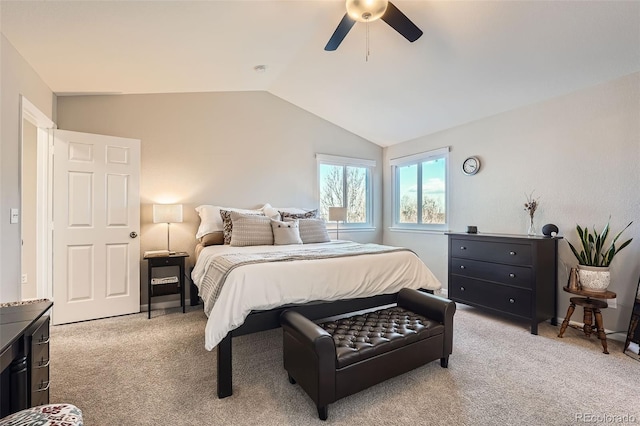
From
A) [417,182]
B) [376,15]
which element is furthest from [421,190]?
[376,15]

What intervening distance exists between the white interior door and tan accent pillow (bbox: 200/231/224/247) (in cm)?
76

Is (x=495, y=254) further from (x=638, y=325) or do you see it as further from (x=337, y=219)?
(x=337, y=219)

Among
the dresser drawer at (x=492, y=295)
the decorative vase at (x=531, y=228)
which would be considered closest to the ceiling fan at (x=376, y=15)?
the decorative vase at (x=531, y=228)

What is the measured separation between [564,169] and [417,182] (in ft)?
6.64

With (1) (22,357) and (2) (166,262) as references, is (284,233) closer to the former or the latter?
(2) (166,262)

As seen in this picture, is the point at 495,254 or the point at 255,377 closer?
the point at 255,377

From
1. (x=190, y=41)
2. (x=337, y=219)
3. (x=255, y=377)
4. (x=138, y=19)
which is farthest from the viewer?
(x=337, y=219)

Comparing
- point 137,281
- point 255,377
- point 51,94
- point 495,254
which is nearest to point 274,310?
point 255,377

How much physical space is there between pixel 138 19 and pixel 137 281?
276cm

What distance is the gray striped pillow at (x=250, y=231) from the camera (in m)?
3.41

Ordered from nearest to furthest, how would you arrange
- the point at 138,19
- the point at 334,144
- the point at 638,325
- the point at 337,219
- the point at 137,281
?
1. the point at 138,19
2. the point at 638,325
3. the point at 137,281
4. the point at 337,219
5. the point at 334,144

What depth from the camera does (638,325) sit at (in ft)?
8.29

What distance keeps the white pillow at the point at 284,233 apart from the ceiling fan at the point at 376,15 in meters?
2.06

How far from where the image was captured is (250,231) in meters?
3.46
